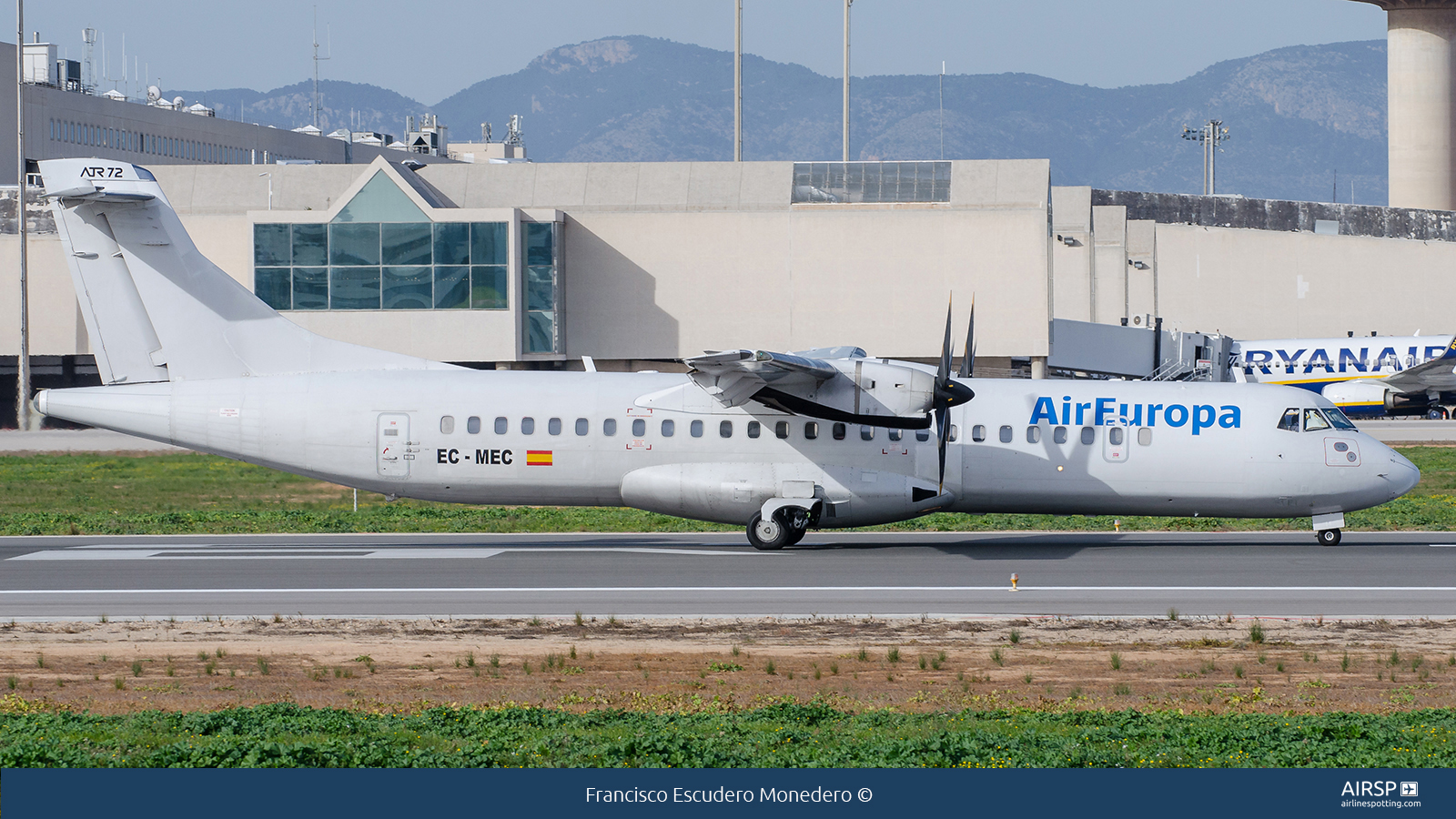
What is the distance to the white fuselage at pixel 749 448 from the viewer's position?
23.4 meters

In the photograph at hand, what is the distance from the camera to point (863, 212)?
6159 centimetres

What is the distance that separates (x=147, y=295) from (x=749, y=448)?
35.6 ft

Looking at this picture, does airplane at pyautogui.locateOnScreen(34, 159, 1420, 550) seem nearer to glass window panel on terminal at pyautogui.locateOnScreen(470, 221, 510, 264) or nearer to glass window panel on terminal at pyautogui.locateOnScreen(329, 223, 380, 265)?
glass window panel on terminal at pyautogui.locateOnScreen(329, 223, 380, 265)

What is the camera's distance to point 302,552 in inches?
936

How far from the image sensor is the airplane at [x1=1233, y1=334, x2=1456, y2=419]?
58719 mm

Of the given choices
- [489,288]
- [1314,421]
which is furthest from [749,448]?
[489,288]

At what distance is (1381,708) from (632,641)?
25.4 feet

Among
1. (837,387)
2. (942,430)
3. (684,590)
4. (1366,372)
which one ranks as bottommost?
(684,590)

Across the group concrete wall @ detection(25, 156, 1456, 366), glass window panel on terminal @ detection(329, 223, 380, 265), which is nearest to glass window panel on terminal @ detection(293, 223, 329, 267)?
glass window panel on terminal @ detection(329, 223, 380, 265)

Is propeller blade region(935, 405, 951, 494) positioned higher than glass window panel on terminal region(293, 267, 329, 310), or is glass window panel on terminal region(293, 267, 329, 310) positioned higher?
glass window panel on terminal region(293, 267, 329, 310)

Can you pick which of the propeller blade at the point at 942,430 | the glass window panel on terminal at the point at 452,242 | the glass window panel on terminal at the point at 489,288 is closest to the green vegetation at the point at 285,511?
the propeller blade at the point at 942,430

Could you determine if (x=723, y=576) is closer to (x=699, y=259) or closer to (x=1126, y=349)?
(x=699, y=259)

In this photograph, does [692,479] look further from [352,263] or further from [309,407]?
[352,263]

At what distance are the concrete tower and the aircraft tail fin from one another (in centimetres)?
9293
